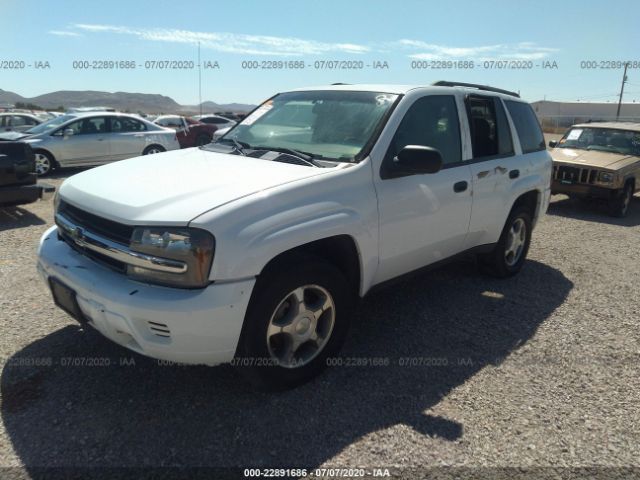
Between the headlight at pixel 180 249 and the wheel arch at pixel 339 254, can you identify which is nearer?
the headlight at pixel 180 249

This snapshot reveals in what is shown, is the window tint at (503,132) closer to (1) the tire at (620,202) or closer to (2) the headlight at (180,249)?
(2) the headlight at (180,249)

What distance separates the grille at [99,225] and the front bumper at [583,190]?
8.83 metres

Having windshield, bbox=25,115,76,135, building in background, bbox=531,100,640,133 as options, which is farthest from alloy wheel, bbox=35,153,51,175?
building in background, bbox=531,100,640,133

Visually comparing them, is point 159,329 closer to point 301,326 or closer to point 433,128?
point 301,326

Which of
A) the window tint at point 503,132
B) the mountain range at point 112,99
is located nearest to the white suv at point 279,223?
the window tint at point 503,132

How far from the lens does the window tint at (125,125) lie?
1207cm

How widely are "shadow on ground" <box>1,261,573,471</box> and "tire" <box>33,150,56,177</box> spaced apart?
886cm

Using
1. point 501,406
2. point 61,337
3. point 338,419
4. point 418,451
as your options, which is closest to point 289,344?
point 338,419

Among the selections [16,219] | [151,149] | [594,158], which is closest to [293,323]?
[16,219]

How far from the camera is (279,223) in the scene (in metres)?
2.61

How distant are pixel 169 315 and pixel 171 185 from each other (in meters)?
0.84

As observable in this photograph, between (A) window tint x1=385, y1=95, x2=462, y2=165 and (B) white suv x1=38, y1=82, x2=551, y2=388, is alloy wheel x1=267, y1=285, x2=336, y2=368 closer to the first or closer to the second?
(B) white suv x1=38, y1=82, x2=551, y2=388

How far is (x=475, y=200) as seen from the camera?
13.4 feet

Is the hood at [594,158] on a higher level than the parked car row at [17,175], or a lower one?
higher
